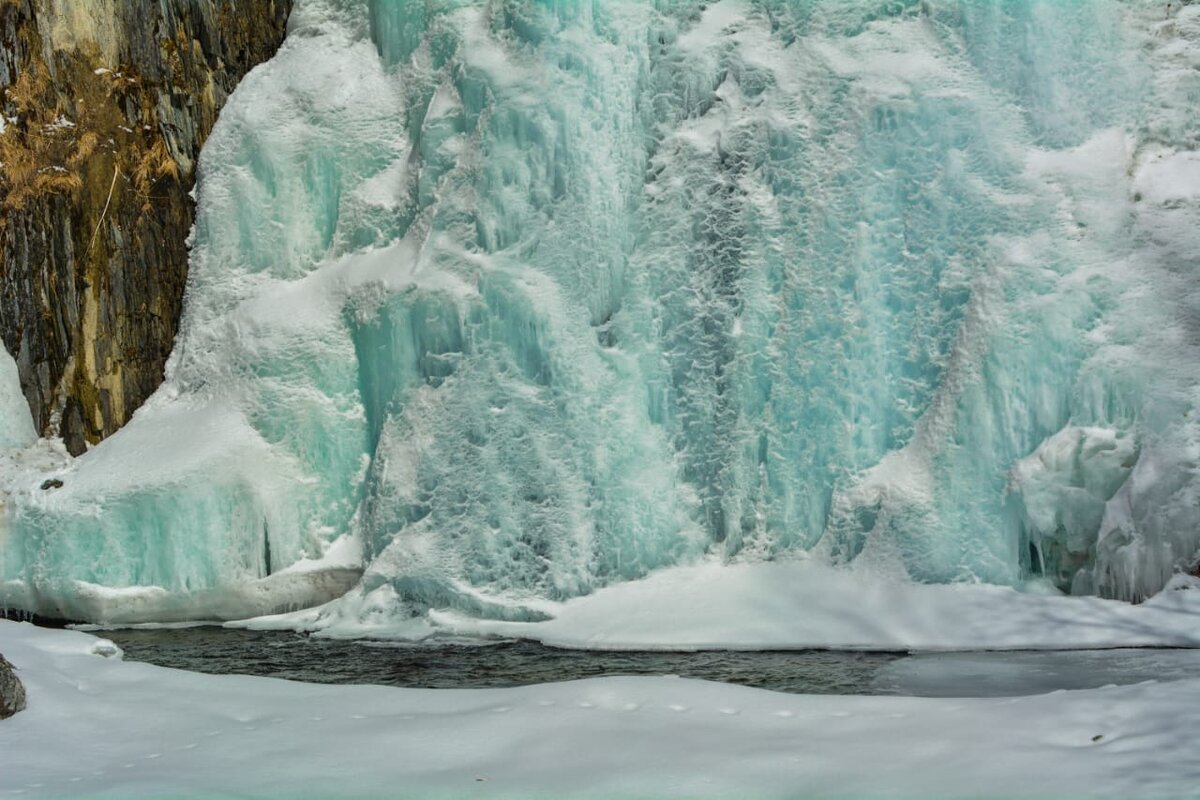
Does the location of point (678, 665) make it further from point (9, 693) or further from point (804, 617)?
point (9, 693)

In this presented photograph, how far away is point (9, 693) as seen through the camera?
7.19m

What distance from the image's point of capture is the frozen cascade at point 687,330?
11281 mm

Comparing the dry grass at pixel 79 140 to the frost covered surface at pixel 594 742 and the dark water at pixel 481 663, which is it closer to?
the dark water at pixel 481 663

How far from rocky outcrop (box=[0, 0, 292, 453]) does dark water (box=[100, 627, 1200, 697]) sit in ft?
14.3

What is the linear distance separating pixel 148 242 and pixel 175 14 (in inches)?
106

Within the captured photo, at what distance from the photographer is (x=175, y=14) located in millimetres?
15406

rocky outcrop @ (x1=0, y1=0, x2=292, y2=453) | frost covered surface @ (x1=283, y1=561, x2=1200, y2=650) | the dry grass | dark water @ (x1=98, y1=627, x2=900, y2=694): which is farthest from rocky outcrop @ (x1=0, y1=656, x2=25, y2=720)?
the dry grass

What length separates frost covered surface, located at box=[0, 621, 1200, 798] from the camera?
580 cm

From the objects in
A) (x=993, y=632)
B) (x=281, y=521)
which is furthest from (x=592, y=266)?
(x=993, y=632)

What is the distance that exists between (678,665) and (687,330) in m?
3.72

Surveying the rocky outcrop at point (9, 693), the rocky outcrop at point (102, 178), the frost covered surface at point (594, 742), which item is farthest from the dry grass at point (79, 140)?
the rocky outcrop at point (9, 693)

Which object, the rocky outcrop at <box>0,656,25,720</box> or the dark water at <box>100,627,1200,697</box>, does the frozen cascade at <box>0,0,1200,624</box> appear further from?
the rocky outcrop at <box>0,656,25,720</box>

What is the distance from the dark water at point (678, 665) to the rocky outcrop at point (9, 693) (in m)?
2.68

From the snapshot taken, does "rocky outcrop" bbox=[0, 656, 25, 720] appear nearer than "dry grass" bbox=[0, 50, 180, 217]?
Yes
